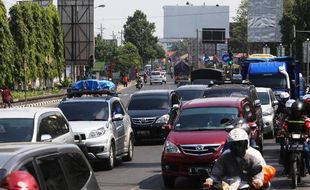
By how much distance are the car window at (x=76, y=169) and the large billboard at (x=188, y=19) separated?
101 metres

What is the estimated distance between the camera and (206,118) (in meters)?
15.0

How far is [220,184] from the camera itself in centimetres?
748

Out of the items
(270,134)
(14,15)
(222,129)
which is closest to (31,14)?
(14,15)

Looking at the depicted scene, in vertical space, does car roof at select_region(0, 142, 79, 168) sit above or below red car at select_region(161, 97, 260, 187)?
above

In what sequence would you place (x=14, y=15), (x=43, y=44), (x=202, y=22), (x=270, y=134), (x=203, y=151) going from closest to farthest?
(x=203, y=151) < (x=270, y=134) < (x=14, y=15) < (x=43, y=44) < (x=202, y=22)

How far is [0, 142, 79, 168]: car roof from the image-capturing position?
5.74 m

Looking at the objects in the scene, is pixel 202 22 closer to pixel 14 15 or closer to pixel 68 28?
pixel 68 28

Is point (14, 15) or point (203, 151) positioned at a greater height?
point (14, 15)

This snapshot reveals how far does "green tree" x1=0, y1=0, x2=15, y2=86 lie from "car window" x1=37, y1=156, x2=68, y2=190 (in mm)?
48280

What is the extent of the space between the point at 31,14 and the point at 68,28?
176 inches

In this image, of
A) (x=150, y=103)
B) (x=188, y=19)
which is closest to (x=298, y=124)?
(x=150, y=103)

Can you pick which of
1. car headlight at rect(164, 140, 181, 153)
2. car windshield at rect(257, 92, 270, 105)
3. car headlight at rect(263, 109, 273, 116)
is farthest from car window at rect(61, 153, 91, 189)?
car windshield at rect(257, 92, 270, 105)

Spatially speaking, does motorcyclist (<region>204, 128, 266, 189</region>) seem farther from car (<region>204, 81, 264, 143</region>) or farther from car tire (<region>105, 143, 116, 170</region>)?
car (<region>204, 81, 264, 143</region>)

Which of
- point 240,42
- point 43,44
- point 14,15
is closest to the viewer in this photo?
point 14,15
